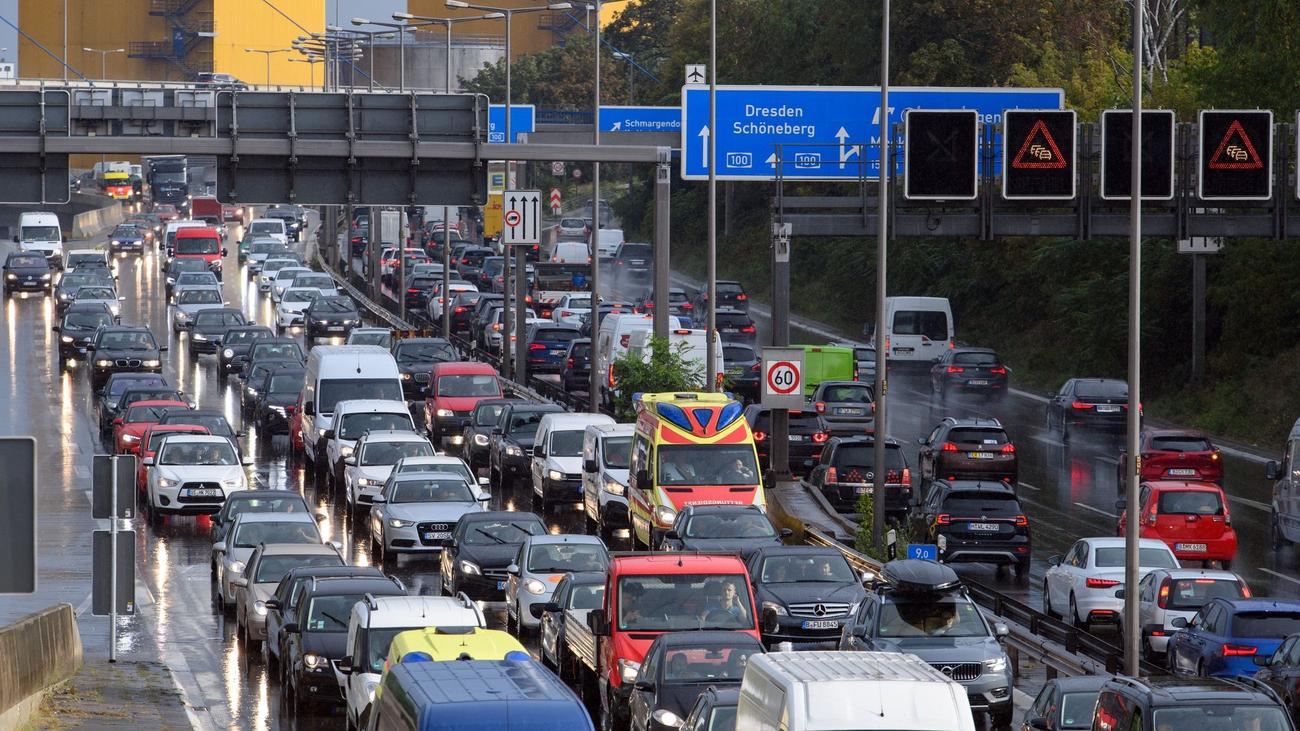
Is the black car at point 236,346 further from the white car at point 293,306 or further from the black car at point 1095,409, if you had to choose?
the black car at point 1095,409

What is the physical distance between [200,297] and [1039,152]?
140 feet

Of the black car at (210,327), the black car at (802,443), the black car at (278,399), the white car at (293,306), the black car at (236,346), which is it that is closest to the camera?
the black car at (802,443)

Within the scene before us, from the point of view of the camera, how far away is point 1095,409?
48062 mm

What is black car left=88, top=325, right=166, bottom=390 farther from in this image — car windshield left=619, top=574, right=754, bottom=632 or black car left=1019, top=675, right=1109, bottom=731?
black car left=1019, top=675, right=1109, bottom=731

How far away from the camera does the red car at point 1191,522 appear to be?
3108cm

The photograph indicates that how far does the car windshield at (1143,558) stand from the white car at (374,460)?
547 inches

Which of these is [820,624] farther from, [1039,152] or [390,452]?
[1039,152]

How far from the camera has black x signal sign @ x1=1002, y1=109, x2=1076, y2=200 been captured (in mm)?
37816

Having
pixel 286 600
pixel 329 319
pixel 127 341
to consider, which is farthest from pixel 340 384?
pixel 329 319

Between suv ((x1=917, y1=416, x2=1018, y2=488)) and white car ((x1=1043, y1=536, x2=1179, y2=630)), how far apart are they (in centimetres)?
1047

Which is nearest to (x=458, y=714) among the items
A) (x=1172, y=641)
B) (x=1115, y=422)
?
(x=1172, y=641)

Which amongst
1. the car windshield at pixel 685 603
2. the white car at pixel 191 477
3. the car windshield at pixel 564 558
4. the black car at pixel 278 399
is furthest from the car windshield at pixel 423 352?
the car windshield at pixel 685 603

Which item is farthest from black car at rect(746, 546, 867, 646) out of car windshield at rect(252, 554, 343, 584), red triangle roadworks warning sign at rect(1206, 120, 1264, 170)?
red triangle roadworks warning sign at rect(1206, 120, 1264, 170)

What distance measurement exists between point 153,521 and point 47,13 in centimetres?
14690
